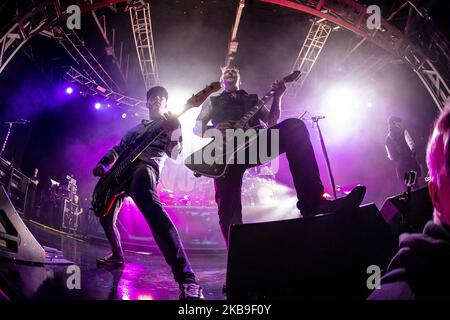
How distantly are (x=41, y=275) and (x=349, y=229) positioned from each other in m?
2.55

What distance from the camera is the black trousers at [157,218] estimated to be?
2.56 meters

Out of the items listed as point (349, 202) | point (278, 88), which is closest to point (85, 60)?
point (278, 88)

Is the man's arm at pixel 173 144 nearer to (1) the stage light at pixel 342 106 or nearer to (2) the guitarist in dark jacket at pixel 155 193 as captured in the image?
(2) the guitarist in dark jacket at pixel 155 193

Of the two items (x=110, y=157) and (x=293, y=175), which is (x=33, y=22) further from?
(x=293, y=175)

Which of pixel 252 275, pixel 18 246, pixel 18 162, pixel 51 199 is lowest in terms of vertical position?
pixel 252 275

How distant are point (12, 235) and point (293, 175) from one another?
2.69 m

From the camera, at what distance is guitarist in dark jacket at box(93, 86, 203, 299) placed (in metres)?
2.56

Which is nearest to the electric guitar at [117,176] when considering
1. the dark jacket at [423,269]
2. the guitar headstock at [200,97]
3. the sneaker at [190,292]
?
the guitar headstock at [200,97]

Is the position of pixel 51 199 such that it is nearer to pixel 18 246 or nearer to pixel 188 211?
pixel 188 211

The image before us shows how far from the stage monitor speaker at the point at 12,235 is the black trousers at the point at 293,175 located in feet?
6.43

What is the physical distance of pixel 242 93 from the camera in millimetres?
4004

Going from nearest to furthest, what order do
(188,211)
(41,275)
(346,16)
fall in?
1. (41,275)
2. (346,16)
3. (188,211)
